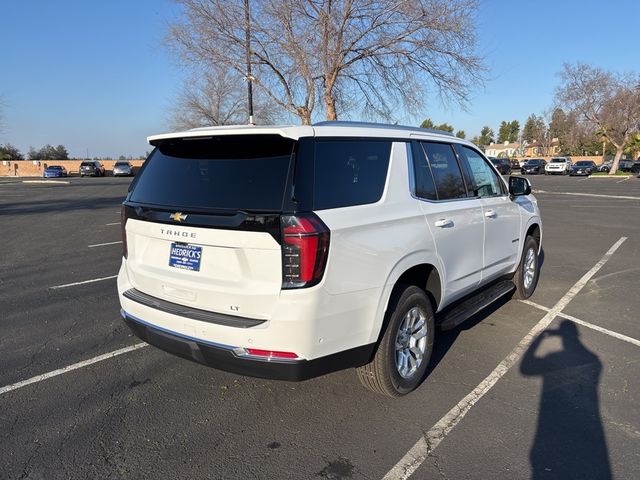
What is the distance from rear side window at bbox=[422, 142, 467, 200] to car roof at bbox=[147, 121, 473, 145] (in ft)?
0.53

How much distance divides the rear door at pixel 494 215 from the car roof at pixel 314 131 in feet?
3.22

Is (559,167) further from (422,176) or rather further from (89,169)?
(422,176)

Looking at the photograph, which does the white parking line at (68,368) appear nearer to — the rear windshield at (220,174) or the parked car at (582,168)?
the rear windshield at (220,174)

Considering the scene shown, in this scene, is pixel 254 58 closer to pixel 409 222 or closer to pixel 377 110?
pixel 377 110

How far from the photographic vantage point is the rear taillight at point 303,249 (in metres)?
2.63

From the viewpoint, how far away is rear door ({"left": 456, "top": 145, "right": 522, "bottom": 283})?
459 cm

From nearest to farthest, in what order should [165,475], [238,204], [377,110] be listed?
[165,475] < [238,204] < [377,110]

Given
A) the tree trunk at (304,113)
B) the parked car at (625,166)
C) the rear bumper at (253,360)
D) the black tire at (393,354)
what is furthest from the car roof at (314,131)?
the parked car at (625,166)

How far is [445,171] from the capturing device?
4.12 meters

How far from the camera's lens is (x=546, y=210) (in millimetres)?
16359

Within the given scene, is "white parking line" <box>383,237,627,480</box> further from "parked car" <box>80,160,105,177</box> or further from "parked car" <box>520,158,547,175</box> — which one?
"parked car" <box>520,158,547,175</box>

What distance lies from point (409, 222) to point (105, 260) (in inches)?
249

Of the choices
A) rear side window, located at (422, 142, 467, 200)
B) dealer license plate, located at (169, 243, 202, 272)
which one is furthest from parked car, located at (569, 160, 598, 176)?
A: dealer license plate, located at (169, 243, 202, 272)

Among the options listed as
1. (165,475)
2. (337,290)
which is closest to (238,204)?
(337,290)
